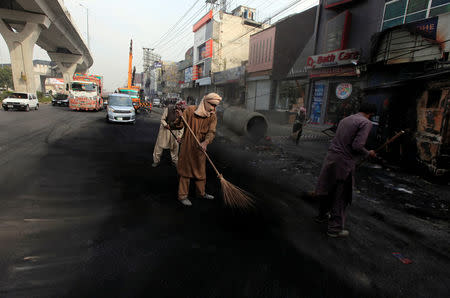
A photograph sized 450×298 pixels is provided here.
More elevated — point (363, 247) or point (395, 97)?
point (395, 97)

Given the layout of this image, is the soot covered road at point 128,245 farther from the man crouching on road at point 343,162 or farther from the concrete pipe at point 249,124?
the concrete pipe at point 249,124

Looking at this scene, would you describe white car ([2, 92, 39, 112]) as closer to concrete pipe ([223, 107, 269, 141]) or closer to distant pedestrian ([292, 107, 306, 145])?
concrete pipe ([223, 107, 269, 141])

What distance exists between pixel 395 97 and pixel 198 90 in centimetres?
3939

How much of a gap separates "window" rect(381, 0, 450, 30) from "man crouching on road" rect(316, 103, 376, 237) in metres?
10.8

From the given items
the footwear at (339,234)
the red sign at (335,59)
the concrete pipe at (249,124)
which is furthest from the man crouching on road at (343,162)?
the red sign at (335,59)

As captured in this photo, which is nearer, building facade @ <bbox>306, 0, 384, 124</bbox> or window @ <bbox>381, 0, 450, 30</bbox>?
window @ <bbox>381, 0, 450, 30</bbox>

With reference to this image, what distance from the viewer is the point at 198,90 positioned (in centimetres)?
4478

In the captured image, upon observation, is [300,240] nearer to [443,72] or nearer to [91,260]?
[91,260]

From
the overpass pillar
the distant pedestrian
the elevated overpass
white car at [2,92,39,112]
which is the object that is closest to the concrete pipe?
the distant pedestrian

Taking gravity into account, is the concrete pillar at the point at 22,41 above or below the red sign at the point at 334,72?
above

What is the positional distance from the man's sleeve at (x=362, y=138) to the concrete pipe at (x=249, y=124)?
706 cm

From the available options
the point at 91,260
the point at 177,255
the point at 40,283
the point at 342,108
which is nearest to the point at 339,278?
the point at 177,255

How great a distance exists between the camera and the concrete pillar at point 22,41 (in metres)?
25.5

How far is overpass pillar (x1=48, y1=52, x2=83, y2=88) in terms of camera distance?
43.6 metres
